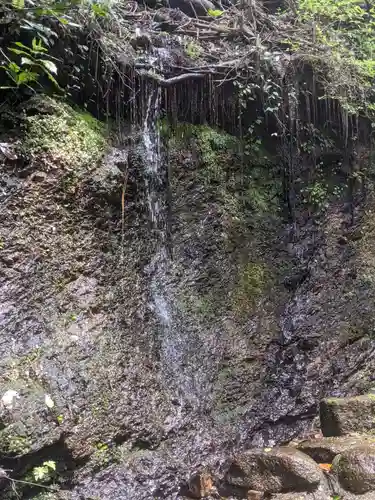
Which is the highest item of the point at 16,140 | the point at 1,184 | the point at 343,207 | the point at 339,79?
the point at 339,79

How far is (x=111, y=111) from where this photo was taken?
15.4 feet

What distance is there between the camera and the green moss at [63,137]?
3816 mm

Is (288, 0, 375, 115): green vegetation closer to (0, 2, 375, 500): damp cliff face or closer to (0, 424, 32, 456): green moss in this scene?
(0, 2, 375, 500): damp cliff face

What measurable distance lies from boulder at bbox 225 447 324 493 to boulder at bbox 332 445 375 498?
6.1 inches

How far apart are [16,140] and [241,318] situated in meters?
2.90

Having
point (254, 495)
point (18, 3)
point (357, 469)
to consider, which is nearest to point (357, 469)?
point (357, 469)

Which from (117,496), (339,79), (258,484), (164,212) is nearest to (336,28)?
(339,79)

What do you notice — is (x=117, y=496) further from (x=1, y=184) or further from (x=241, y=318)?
(x=1, y=184)

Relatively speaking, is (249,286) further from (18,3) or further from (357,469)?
(18,3)

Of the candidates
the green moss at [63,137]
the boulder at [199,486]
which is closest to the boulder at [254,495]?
the boulder at [199,486]

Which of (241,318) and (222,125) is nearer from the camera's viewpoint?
(241,318)

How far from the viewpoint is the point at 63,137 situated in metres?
4.00

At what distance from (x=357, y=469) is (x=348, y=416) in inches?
28.4

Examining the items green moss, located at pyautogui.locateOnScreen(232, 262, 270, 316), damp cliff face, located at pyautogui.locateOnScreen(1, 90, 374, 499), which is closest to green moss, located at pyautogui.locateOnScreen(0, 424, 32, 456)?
damp cliff face, located at pyautogui.locateOnScreen(1, 90, 374, 499)
